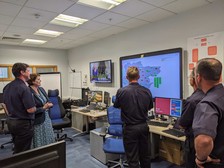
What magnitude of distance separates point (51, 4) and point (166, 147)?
3033mm

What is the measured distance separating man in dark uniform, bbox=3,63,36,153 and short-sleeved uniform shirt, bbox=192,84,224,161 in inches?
82.1

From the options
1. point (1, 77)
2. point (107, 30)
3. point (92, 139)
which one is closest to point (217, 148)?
point (92, 139)

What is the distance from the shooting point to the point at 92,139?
3.41 metres

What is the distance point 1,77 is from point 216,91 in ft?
19.9

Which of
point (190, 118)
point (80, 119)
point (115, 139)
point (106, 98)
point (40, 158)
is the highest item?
point (40, 158)

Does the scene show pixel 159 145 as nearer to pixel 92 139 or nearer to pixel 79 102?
pixel 92 139

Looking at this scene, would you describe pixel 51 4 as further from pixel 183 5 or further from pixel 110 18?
pixel 183 5

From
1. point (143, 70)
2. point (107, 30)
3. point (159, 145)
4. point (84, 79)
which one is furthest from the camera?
point (84, 79)

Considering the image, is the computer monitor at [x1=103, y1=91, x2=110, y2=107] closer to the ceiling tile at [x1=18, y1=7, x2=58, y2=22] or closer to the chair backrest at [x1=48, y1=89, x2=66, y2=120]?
the chair backrest at [x1=48, y1=89, x2=66, y2=120]

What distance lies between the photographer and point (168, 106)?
317 cm

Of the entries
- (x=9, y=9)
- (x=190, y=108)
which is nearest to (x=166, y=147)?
(x=190, y=108)

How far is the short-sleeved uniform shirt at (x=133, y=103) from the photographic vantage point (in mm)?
2295

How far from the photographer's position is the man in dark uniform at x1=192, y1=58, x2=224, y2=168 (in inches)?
48.9

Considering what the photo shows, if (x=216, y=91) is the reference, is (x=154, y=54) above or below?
above
